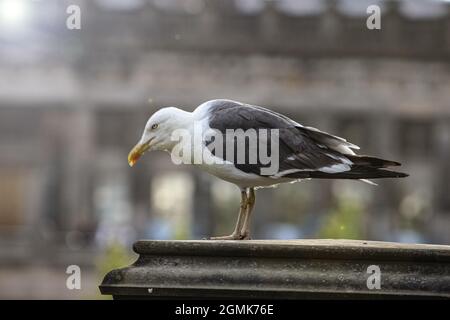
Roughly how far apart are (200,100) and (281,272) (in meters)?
52.3

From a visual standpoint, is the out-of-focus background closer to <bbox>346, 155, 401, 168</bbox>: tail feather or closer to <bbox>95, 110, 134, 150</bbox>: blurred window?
<bbox>95, 110, 134, 150</bbox>: blurred window

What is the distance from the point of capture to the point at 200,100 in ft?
197

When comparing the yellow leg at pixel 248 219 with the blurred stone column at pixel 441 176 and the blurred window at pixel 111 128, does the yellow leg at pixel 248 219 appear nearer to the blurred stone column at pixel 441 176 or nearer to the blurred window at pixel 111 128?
the blurred stone column at pixel 441 176

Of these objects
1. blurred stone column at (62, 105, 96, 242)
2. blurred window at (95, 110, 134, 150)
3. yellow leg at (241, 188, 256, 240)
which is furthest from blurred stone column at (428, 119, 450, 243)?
yellow leg at (241, 188, 256, 240)

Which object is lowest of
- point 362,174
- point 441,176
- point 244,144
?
point 441,176

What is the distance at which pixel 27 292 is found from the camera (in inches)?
1911

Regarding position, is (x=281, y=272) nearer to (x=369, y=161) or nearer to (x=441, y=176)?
(x=369, y=161)

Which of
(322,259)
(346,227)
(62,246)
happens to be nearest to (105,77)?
(62,246)

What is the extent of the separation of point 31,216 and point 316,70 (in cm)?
1410

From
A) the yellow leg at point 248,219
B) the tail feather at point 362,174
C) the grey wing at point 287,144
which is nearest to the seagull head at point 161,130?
the grey wing at point 287,144

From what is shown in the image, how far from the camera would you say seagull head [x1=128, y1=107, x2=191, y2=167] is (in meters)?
8.50

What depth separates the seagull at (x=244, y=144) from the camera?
27.6ft

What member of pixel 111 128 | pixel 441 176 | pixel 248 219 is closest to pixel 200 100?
pixel 111 128

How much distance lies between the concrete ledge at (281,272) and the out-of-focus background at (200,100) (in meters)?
45.6
